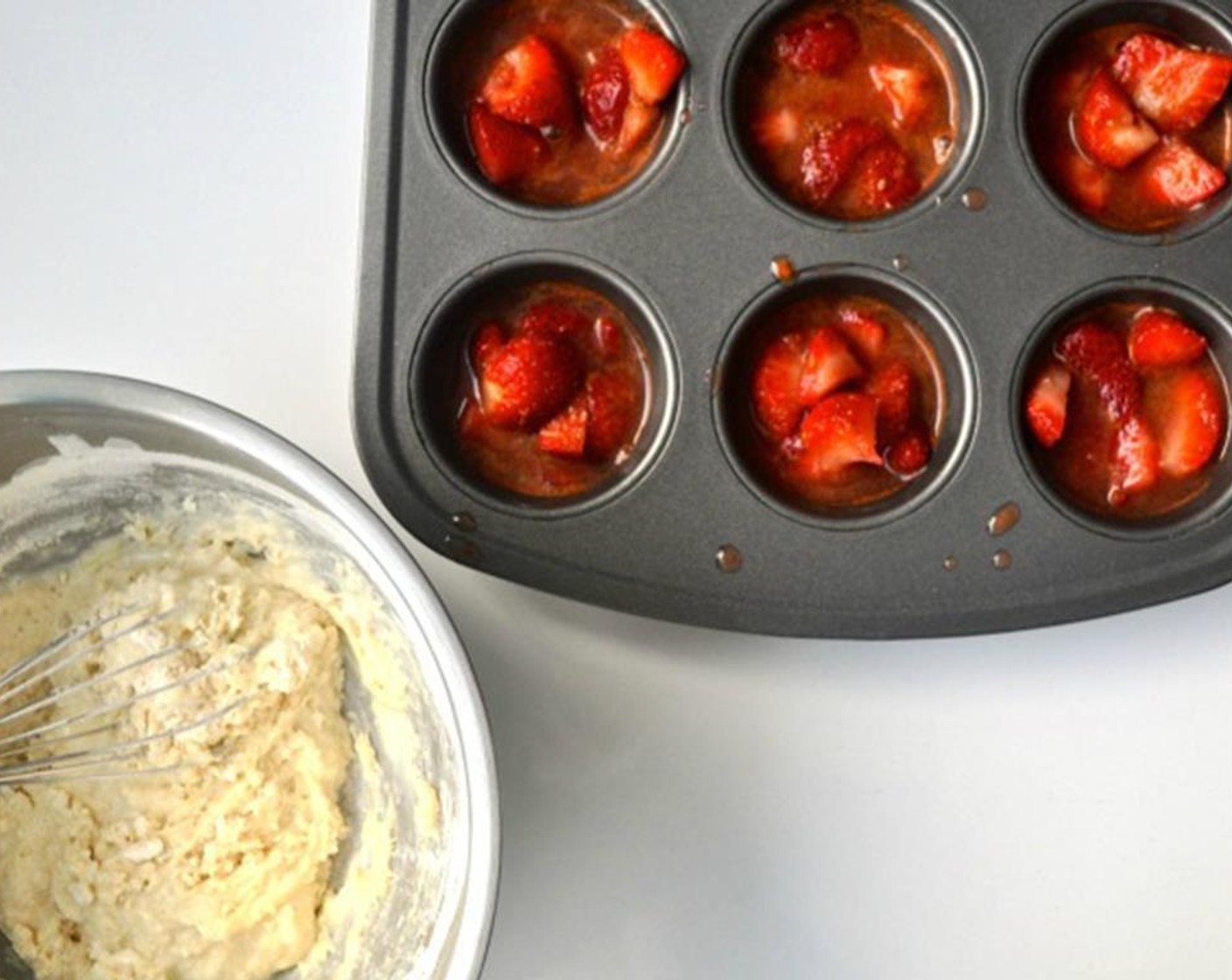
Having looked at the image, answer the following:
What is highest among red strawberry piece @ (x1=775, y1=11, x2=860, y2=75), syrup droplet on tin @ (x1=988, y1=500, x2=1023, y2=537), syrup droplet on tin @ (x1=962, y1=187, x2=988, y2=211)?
red strawberry piece @ (x1=775, y1=11, x2=860, y2=75)

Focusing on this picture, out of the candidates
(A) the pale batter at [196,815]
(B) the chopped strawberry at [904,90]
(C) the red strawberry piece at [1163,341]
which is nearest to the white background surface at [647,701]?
(A) the pale batter at [196,815]

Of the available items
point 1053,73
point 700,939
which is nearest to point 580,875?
point 700,939

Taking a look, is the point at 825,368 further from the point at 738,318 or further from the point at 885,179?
the point at 885,179

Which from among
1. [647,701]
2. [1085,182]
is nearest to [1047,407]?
[1085,182]

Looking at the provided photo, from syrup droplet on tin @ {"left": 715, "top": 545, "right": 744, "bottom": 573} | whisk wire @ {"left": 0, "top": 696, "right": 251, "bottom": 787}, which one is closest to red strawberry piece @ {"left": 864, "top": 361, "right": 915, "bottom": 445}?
syrup droplet on tin @ {"left": 715, "top": 545, "right": 744, "bottom": 573}

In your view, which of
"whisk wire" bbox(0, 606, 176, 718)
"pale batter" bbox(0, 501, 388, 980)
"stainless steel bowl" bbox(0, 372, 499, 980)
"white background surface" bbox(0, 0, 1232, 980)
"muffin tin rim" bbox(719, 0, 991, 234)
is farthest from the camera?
"white background surface" bbox(0, 0, 1232, 980)

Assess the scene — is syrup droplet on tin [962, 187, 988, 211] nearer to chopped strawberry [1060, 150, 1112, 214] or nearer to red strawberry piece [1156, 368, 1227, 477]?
chopped strawberry [1060, 150, 1112, 214]

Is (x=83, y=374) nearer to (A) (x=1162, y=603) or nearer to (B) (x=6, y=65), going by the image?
(B) (x=6, y=65)
